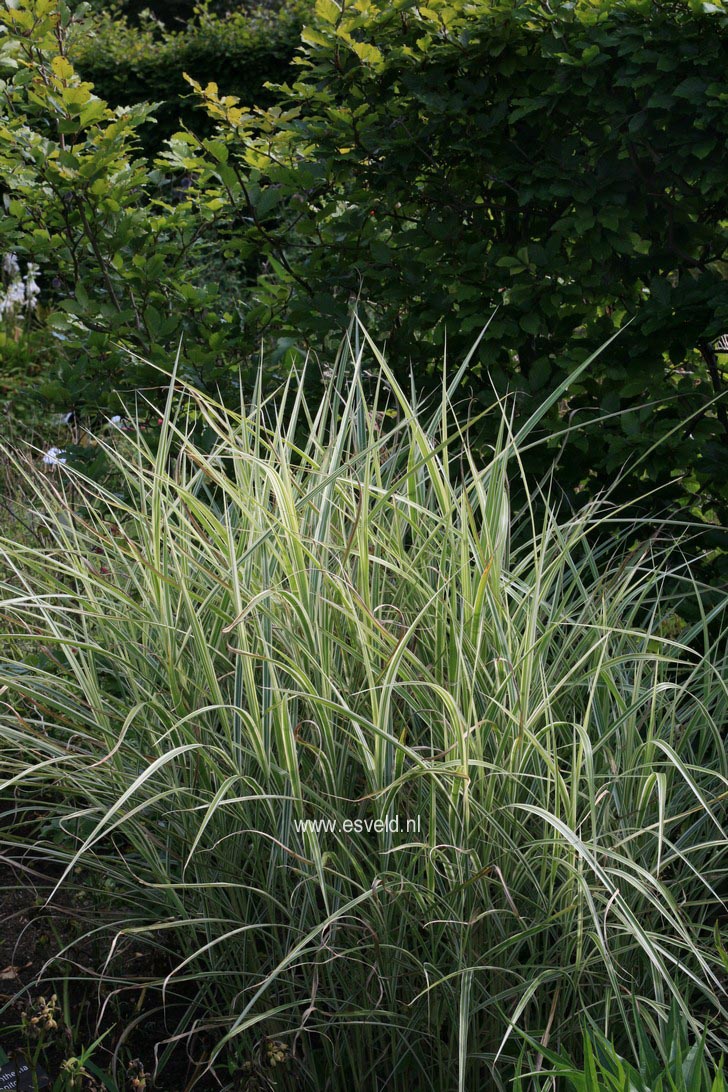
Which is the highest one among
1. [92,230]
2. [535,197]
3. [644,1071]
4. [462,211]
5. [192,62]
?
[535,197]

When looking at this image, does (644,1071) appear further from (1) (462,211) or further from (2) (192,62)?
(2) (192,62)

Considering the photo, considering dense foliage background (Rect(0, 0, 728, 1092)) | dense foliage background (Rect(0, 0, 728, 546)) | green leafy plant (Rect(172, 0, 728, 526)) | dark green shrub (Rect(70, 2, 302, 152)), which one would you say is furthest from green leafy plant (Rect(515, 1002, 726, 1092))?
dark green shrub (Rect(70, 2, 302, 152))

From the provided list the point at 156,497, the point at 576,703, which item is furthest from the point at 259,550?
the point at 576,703

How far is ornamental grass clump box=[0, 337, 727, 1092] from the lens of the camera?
148 cm

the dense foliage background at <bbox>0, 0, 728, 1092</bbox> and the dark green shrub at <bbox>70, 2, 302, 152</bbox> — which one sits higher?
the dense foliage background at <bbox>0, 0, 728, 1092</bbox>

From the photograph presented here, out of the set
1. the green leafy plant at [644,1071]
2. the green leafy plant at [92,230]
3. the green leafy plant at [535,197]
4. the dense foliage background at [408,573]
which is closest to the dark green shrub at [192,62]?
the dense foliage background at [408,573]

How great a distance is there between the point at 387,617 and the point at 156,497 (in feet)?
1.67

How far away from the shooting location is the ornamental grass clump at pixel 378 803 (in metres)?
1.48

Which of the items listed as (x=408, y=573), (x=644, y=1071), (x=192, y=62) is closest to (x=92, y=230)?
(x=408, y=573)

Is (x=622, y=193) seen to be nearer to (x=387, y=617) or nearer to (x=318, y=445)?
(x=318, y=445)

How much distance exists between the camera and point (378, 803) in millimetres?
1509

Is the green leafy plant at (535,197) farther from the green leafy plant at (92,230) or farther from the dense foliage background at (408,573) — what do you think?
the green leafy plant at (92,230)

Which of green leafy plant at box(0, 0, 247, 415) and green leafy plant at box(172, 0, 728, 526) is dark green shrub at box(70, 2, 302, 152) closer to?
green leafy plant at box(0, 0, 247, 415)

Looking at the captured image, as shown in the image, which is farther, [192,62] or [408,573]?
[192,62]
